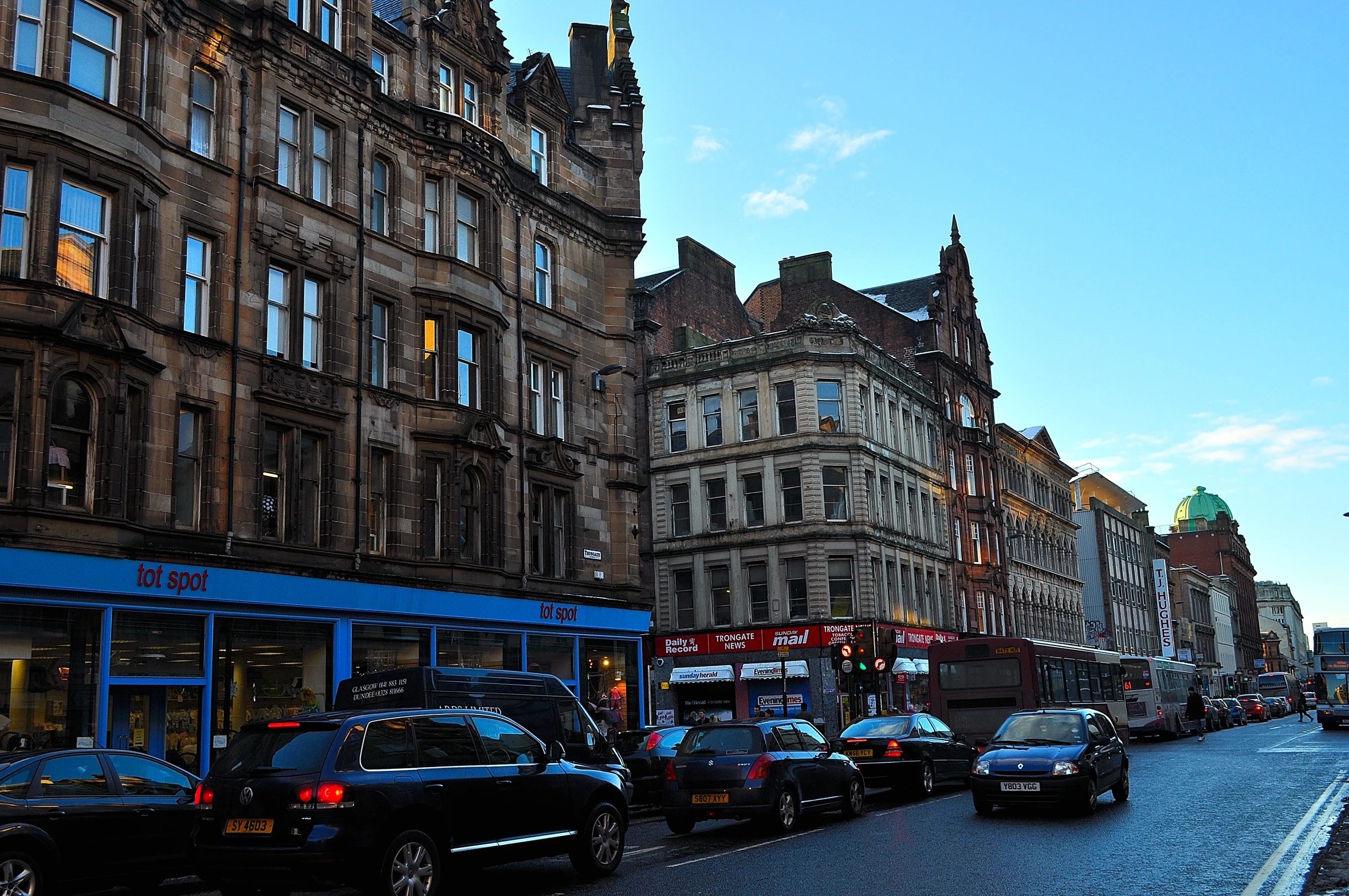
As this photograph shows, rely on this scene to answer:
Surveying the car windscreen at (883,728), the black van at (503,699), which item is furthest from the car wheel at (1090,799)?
the black van at (503,699)

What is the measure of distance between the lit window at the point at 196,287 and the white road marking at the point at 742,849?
528 inches

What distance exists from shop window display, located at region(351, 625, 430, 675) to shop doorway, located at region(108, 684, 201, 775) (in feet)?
12.8

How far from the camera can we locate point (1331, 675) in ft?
157

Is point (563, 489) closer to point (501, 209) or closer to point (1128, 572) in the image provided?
point (501, 209)

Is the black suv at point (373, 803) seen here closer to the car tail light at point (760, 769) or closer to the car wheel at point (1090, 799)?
the car tail light at point (760, 769)

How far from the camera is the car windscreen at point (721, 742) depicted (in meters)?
16.4

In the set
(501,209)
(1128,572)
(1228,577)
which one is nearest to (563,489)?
(501,209)

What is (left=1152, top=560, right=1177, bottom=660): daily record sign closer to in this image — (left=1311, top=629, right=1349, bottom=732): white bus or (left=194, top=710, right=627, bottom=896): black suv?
(left=1311, top=629, right=1349, bottom=732): white bus

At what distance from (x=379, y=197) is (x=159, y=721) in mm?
12061

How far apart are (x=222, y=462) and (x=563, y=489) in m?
10.9

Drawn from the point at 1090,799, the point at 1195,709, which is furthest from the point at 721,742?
the point at 1195,709

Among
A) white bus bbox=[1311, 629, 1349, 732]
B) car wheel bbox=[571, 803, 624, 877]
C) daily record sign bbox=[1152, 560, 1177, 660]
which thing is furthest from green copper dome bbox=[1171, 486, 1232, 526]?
car wheel bbox=[571, 803, 624, 877]

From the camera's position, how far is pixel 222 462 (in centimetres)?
2155

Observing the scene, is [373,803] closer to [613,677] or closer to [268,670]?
[268,670]
